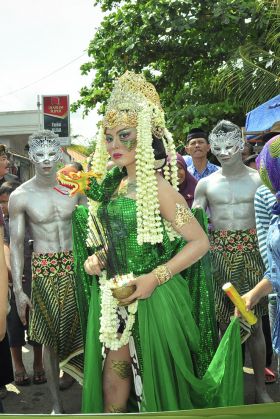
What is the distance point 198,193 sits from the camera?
191 inches

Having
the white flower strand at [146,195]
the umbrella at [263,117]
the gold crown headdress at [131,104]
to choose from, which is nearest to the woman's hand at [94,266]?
the white flower strand at [146,195]

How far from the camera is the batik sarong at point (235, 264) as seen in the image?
15.2ft

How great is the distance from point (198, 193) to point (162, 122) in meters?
1.70

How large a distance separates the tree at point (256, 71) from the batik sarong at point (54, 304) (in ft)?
28.3

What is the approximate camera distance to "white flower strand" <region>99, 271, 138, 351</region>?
3.01 meters

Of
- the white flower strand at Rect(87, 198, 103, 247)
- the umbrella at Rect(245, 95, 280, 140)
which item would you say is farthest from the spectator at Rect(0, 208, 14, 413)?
the umbrella at Rect(245, 95, 280, 140)

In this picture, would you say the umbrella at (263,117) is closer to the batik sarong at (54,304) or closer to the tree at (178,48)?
the tree at (178,48)

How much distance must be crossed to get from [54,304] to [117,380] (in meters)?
1.46

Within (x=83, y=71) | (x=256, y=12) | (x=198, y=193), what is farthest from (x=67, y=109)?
(x=198, y=193)

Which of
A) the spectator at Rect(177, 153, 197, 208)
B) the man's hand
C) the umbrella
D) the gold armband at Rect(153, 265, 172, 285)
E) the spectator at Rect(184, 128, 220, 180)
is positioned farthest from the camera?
the umbrella

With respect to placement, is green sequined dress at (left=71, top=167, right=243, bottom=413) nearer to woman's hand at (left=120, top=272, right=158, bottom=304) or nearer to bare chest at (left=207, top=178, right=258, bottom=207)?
woman's hand at (left=120, top=272, right=158, bottom=304)

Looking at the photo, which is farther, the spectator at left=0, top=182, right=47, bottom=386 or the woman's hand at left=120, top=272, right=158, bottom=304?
the spectator at left=0, top=182, right=47, bottom=386

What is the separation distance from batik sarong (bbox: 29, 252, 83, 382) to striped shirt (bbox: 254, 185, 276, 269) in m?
1.66

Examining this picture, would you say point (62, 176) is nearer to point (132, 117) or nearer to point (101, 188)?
point (101, 188)
